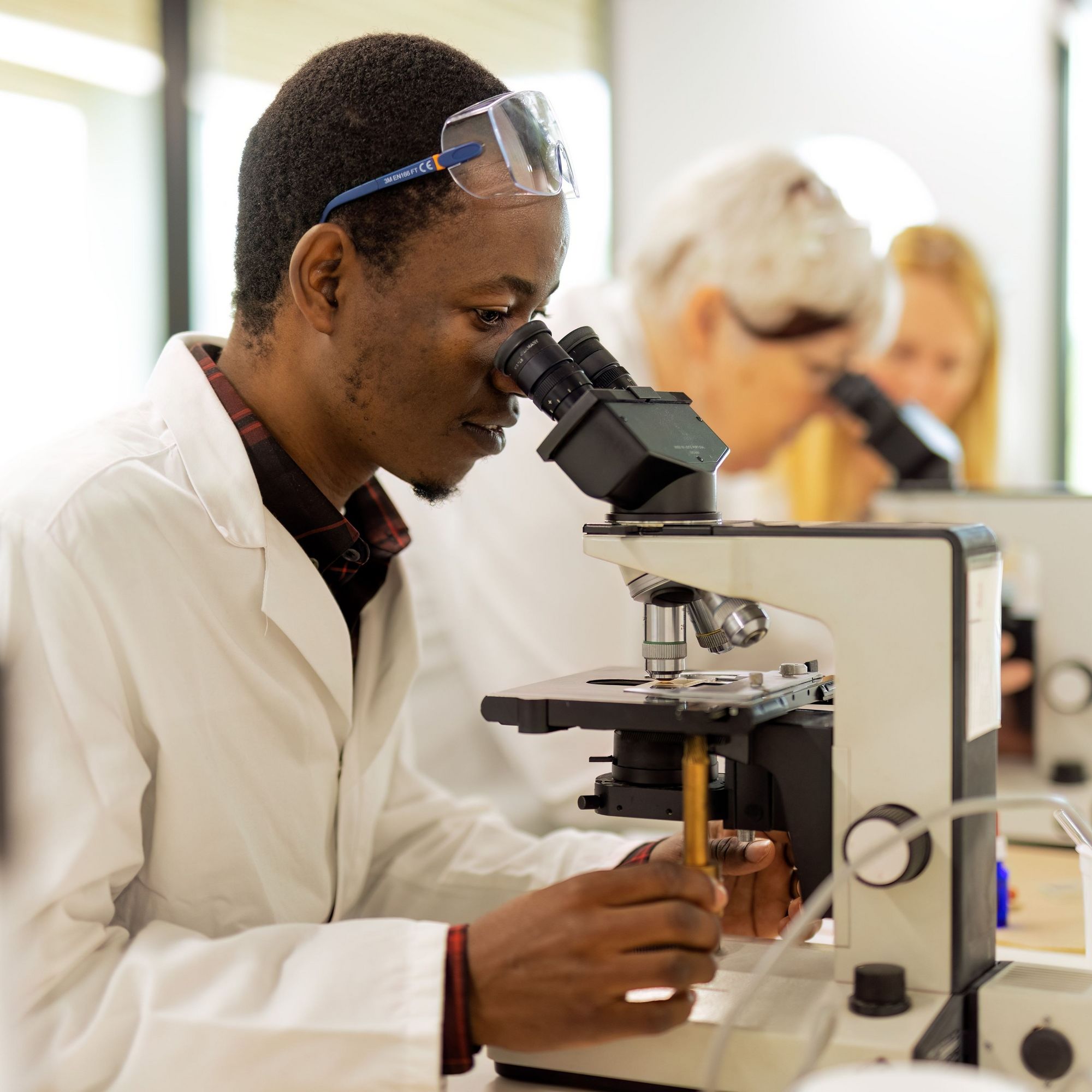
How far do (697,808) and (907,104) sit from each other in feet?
10.4

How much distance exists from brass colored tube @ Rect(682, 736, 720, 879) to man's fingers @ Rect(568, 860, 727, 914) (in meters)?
0.02

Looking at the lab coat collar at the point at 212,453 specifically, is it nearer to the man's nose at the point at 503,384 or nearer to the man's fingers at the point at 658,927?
the man's nose at the point at 503,384

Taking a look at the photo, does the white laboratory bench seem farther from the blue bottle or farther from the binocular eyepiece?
the binocular eyepiece

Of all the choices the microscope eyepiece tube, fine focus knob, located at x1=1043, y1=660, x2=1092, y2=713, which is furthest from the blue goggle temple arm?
fine focus knob, located at x1=1043, y1=660, x2=1092, y2=713

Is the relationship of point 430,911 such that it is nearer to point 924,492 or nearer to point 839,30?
point 924,492

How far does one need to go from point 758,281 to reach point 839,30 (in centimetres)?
158

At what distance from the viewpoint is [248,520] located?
1.10 m

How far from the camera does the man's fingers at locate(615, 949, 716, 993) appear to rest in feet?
2.82

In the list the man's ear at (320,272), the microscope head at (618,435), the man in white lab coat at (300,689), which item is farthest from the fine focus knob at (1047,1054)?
the man's ear at (320,272)

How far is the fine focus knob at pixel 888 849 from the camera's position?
885 mm

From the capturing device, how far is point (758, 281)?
246 cm

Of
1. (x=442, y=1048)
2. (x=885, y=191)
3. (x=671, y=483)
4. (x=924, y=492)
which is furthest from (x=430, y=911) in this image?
(x=885, y=191)

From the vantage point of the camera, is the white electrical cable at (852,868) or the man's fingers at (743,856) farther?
the man's fingers at (743,856)

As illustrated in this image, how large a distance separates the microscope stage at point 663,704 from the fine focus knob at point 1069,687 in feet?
3.56
